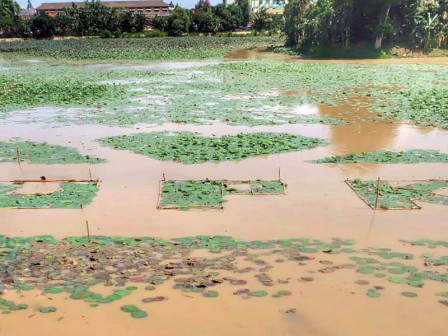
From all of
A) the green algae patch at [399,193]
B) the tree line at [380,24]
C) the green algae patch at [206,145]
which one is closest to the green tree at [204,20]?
the tree line at [380,24]

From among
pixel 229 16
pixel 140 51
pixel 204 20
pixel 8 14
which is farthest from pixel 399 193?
pixel 8 14

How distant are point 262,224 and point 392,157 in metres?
4.33

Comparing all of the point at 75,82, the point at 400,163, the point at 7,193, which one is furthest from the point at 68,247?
the point at 75,82

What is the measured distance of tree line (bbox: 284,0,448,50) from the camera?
3192 centimetres

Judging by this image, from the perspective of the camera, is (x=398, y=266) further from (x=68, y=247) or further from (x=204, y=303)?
(x=68, y=247)

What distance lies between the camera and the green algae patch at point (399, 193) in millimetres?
7109

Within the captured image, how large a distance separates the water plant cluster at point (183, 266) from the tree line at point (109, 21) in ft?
212

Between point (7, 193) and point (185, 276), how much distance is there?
4.36 meters

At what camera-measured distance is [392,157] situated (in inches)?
375

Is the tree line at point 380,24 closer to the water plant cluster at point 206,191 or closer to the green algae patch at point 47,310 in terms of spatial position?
the water plant cluster at point 206,191

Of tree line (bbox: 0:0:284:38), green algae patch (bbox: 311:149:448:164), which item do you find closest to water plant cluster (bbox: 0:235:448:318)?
green algae patch (bbox: 311:149:448:164)

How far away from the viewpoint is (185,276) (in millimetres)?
5117

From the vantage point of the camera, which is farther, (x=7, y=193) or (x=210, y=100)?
(x=210, y=100)

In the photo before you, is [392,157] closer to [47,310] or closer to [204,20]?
[47,310]
